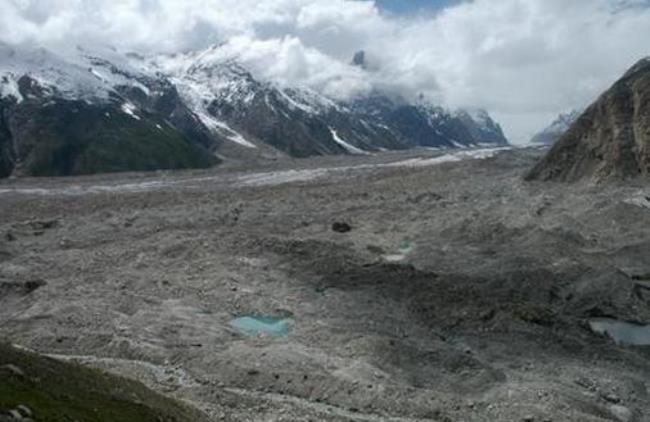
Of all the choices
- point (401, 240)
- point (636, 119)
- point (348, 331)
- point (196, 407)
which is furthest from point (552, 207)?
point (196, 407)

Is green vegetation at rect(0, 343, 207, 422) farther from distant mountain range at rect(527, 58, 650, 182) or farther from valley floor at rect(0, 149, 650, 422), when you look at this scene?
distant mountain range at rect(527, 58, 650, 182)

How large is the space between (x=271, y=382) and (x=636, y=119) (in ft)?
337

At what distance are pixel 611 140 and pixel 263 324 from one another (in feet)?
297

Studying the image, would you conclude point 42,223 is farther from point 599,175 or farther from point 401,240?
point 599,175

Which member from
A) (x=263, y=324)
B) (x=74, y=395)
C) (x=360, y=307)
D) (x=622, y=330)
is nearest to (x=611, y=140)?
(x=622, y=330)

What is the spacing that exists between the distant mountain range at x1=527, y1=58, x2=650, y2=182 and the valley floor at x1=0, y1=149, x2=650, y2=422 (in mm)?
18906

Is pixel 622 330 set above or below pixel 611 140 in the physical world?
below

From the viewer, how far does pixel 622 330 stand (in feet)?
203

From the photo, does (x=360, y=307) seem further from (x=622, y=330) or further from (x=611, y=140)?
(x=611, y=140)

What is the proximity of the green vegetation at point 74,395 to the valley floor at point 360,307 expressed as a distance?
3.99 metres

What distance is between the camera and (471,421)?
149ft

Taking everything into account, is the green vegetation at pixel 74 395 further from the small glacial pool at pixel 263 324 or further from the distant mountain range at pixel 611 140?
the distant mountain range at pixel 611 140

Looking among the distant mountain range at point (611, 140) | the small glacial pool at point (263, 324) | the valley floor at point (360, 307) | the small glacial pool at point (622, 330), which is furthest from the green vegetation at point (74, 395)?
the distant mountain range at point (611, 140)

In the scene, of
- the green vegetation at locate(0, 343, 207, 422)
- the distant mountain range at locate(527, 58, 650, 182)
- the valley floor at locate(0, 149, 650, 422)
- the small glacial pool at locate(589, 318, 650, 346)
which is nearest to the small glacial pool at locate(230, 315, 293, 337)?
the valley floor at locate(0, 149, 650, 422)
